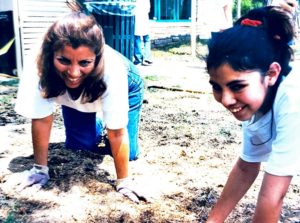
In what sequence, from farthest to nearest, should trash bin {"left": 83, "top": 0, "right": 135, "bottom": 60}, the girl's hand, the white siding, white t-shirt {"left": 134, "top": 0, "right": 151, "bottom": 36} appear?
white t-shirt {"left": 134, "top": 0, "right": 151, "bottom": 36} < the white siding < trash bin {"left": 83, "top": 0, "right": 135, "bottom": 60} < the girl's hand

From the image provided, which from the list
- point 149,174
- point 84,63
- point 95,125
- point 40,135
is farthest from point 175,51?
point 84,63

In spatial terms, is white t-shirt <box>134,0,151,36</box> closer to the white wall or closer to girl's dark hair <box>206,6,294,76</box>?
the white wall

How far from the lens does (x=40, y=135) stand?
2402 millimetres

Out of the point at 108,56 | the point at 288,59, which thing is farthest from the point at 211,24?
the point at 288,59

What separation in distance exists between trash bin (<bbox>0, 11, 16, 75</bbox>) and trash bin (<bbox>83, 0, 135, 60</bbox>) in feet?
6.62

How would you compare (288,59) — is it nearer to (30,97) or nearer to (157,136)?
A: (30,97)

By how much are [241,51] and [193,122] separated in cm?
247

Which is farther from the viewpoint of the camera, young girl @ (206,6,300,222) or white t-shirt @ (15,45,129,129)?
white t-shirt @ (15,45,129,129)

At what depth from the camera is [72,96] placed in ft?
7.63

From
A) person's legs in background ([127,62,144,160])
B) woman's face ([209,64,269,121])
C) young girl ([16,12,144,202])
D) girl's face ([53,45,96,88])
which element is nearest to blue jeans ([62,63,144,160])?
person's legs in background ([127,62,144,160])

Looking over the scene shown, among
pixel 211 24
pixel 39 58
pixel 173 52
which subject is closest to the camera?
pixel 39 58

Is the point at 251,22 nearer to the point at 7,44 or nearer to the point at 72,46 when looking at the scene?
the point at 72,46

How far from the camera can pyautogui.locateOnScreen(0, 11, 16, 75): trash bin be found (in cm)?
613

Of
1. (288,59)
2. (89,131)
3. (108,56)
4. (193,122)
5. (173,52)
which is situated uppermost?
(288,59)
